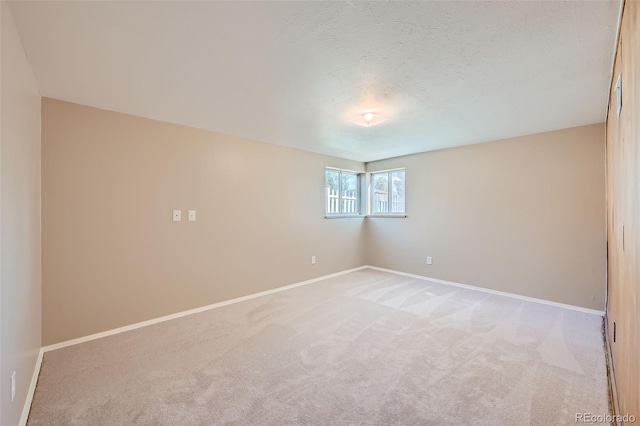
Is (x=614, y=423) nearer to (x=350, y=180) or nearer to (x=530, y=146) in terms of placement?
(x=530, y=146)

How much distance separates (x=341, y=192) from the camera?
532 cm

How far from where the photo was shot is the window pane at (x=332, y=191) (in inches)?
197

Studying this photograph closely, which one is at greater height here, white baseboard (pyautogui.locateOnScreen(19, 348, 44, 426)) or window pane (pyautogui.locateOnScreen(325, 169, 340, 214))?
window pane (pyautogui.locateOnScreen(325, 169, 340, 214))

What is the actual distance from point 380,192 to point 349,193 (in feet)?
2.13

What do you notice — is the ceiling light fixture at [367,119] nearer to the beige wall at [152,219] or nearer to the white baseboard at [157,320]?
the beige wall at [152,219]


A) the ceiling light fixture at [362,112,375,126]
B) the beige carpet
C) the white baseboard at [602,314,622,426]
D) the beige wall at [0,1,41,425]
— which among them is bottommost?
the beige carpet

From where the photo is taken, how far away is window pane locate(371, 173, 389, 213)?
5422mm

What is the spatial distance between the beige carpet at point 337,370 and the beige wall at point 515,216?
0.53 m

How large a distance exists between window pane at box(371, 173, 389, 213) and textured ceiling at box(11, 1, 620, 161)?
2.43 m

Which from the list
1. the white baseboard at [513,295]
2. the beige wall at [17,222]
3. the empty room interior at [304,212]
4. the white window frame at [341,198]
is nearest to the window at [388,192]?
the white window frame at [341,198]

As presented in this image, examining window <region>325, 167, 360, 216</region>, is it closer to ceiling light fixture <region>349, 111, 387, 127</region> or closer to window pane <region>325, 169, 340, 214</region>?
window pane <region>325, 169, 340, 214</region>

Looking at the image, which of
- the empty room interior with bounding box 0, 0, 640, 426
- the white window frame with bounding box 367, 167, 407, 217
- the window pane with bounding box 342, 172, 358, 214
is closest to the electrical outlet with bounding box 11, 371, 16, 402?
the empty room interior with bounding box 0, 0, 640, 426

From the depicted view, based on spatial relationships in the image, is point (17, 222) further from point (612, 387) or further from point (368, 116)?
point (612, 387)

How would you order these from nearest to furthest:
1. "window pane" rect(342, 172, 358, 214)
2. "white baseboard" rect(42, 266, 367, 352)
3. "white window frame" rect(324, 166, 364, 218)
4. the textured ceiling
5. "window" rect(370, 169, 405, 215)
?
the textured ceiling, "white baseboard" rect(42, 266, 367, 352), "white window frame" rect(324, 166, 364, 218), "window" rect(370, 169, 405, 215), "window pane" rect(342, 172, 358, 214)
